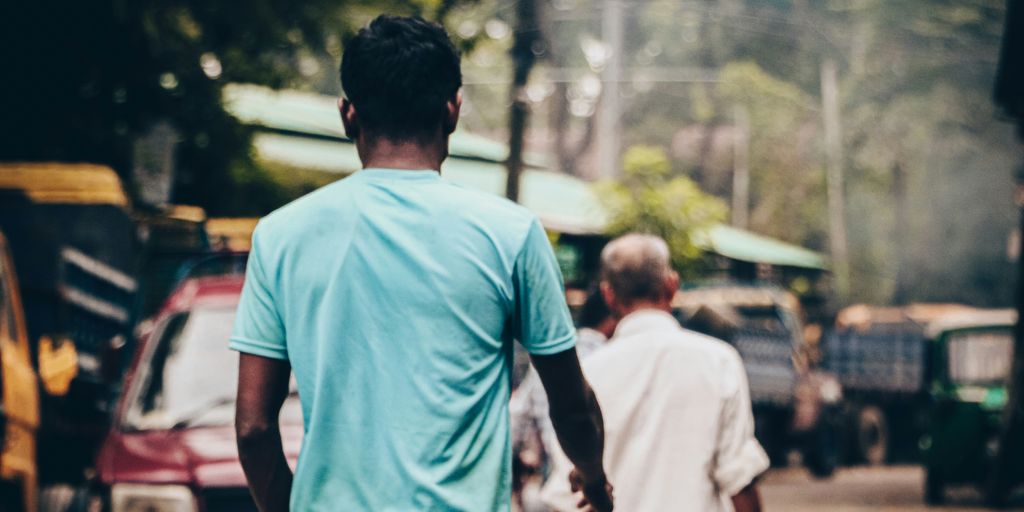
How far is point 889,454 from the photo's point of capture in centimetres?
2528

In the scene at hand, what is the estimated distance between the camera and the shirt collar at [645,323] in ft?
15.0

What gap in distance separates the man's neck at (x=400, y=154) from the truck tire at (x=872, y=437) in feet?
72.7

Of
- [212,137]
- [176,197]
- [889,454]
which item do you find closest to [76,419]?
[212,137]

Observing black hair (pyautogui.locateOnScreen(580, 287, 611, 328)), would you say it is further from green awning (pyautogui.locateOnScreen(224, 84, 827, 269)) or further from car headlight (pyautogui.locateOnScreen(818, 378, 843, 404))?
car headlight (pyautogui.locateOnScreen(818, 378, 843, 404))

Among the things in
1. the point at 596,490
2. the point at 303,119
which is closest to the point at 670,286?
the point at 596,490

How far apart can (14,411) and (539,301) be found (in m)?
5.73

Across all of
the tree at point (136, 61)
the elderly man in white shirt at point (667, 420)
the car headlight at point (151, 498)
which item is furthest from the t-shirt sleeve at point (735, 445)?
the tree at point (136, 61)

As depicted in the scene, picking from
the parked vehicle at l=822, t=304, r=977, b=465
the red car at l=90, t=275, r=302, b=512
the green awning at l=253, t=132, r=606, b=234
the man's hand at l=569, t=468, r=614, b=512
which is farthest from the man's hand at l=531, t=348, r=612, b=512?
the parked vehicle at l=822, t=304, r=977, b=465

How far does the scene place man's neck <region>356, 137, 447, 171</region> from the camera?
282 cm

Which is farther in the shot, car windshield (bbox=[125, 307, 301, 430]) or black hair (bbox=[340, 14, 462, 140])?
car windshield (bbox=[125, 307, 301, 430])

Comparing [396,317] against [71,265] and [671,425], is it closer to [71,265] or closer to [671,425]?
[671,425]

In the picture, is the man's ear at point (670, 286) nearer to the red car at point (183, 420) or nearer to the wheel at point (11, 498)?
the red car at point (183, 420)

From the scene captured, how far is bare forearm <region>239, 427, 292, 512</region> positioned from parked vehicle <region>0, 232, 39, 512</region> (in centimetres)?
513

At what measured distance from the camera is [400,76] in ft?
9.14
